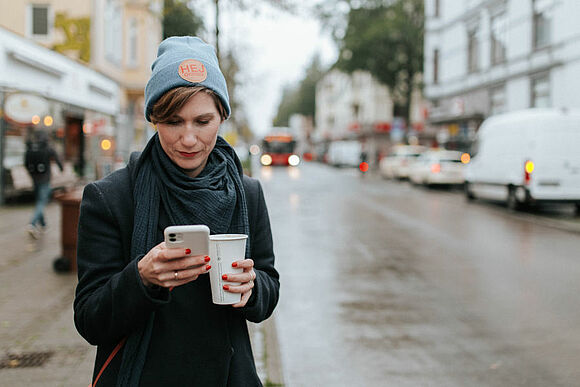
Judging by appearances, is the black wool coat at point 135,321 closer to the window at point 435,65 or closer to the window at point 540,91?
the window at point 540,91

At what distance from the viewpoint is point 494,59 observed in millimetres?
31500

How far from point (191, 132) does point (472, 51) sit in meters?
35.3

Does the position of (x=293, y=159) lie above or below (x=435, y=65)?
below

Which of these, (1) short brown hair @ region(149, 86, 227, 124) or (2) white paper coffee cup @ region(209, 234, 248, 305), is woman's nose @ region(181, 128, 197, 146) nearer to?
(1) short brown hair @ region(149, 86, 227, 124)

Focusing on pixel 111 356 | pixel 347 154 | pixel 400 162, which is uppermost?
pixel 347 154

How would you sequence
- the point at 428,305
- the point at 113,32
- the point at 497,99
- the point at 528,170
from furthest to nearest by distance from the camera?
the point at 497,99 < the point at 113,32 < the point at 528,170 < the point at 428,305

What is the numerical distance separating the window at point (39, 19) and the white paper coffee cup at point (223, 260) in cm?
2382

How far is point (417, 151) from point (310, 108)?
92752 mm

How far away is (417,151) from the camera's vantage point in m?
36.3

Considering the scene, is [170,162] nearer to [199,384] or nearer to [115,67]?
[199,384]

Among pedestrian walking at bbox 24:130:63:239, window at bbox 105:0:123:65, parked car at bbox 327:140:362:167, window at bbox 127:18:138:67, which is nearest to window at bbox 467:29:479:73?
window at bbox 127:18:138:67

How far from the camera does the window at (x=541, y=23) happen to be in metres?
A: 25.9

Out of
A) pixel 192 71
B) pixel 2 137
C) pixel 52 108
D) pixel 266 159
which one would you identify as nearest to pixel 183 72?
pixel 192 71

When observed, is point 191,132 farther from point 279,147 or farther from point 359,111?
point 359,111
